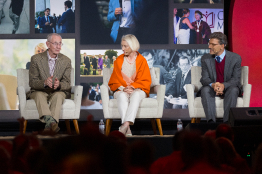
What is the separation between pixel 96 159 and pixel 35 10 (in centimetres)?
481

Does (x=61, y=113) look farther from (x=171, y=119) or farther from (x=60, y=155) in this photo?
(x=60, y=155)

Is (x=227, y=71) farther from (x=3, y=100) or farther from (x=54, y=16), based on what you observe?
(x=3, y=100)

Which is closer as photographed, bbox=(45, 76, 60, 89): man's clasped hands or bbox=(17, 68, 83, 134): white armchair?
bbox=(45, 76, 60, 89): man's clasped hands

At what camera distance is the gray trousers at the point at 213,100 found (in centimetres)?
327

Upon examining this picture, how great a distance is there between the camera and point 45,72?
3477 millimetres

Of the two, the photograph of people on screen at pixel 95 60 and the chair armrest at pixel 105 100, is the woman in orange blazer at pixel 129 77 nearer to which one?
the chair armrest at pixel 105 100

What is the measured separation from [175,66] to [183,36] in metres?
0.49

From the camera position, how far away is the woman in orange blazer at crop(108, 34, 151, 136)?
321cm

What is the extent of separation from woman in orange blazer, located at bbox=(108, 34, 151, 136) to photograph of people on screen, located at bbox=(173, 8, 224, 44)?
4.79 ft

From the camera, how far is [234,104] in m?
3.26

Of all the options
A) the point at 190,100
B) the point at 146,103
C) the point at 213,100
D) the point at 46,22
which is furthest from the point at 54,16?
the point at 213,100

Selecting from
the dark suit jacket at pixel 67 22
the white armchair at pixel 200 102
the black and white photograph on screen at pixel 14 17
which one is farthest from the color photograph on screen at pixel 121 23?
the white armchair at pixel 200 102

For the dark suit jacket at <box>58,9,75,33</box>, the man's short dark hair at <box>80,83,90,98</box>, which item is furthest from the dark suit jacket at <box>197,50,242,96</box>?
the dark suit jacket at <box>58,9,75,33</box>

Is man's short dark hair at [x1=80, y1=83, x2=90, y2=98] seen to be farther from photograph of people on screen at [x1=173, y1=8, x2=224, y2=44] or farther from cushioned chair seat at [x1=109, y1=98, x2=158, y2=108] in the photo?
photograph of people on screen at [x1=173, y1=8, x2=224, y2=44]
